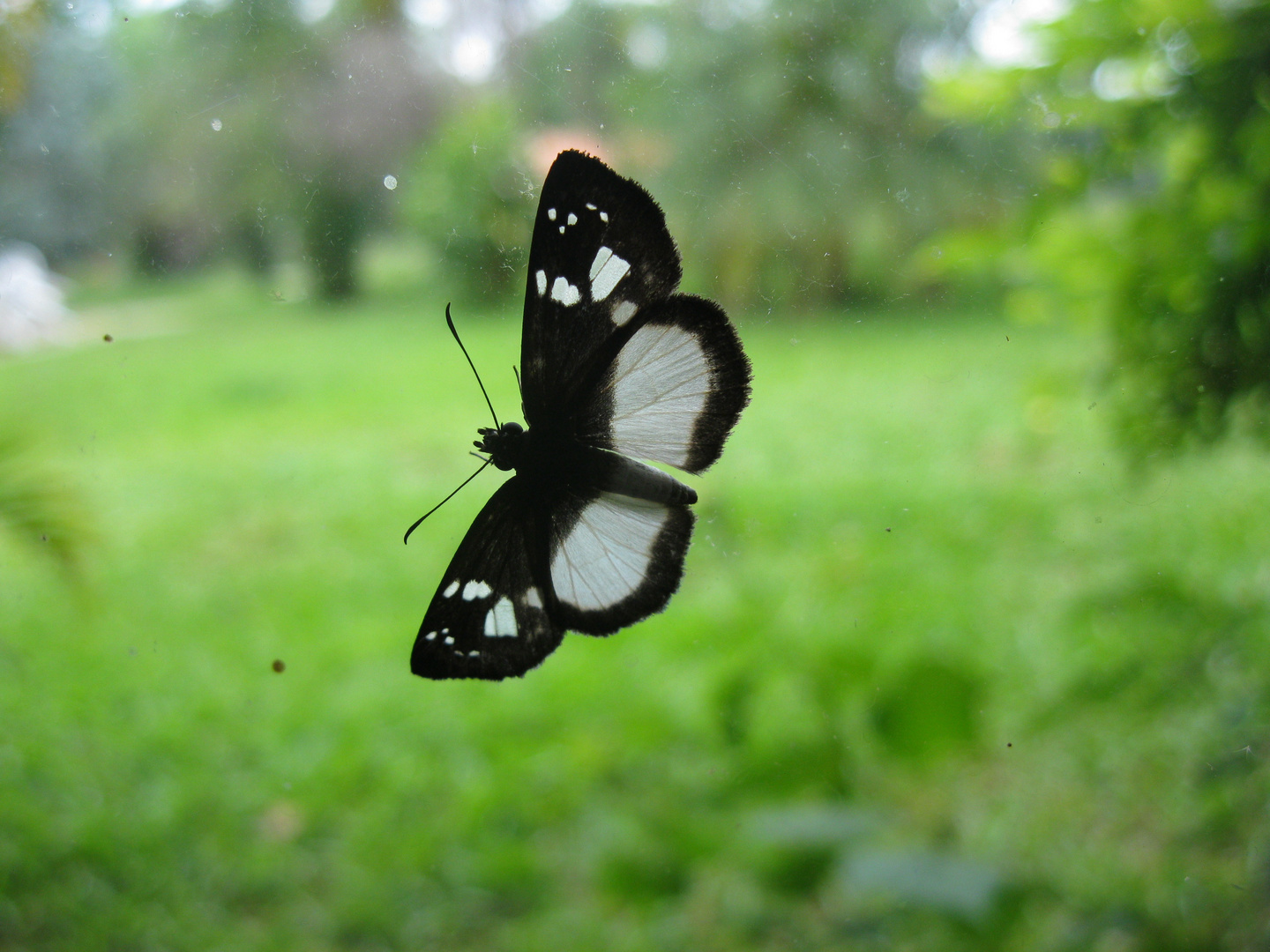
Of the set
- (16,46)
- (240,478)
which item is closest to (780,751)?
(16,46)

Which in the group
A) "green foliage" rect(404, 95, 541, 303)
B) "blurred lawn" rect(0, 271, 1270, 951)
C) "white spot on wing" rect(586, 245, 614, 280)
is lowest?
"blurred lawn" rect(0, 271, 1270, 951)

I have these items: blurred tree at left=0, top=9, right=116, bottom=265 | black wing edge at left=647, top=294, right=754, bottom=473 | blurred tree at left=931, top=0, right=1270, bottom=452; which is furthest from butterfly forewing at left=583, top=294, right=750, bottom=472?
blurred tree at left=0, top=9, right=116, bottom=265

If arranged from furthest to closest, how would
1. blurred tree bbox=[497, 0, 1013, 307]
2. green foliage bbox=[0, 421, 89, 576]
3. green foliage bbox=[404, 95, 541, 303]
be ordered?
1. green foliage bbox=[0, 421, 89, 576]
2. blurred tree bbox=[497, 0, 1013, 307]
3. green foliage bbox=[404, 95, 541, 303]

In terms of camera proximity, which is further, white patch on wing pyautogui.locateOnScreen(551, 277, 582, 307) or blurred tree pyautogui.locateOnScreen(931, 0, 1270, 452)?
blurred tree pyautogui.locateOnScreen(931, 0, 1270, 452)

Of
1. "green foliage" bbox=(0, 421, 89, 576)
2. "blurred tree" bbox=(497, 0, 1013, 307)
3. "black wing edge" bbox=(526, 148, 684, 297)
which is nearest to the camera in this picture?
"black wing edge" bbox=(526, 148, 684, 297)

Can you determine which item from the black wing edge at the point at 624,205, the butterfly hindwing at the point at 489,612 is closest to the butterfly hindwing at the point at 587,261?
the black wing edge at the point at 624,205

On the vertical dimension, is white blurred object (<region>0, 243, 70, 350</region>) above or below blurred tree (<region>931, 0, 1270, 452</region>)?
above

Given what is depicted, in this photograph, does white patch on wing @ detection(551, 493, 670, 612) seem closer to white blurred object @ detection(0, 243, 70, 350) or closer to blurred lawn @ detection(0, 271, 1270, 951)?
blurred lawn @ detection(0, 271, 1270, 951)
